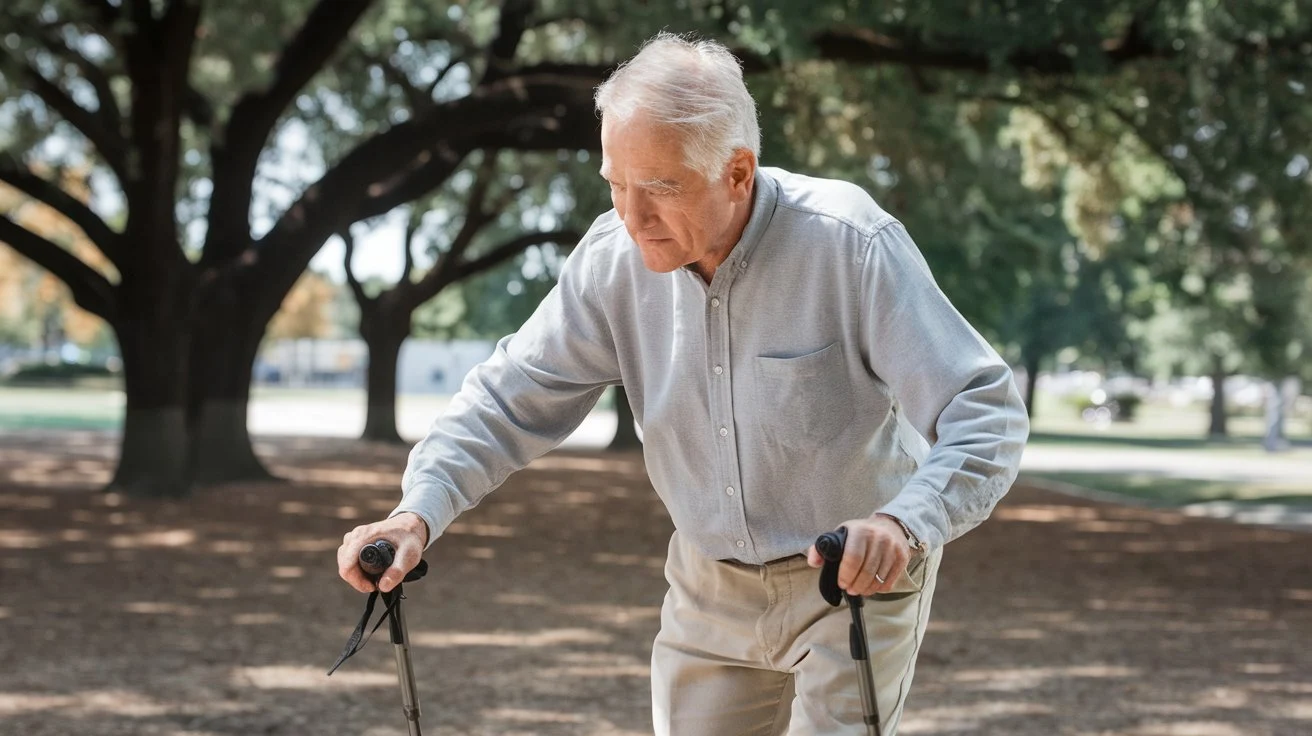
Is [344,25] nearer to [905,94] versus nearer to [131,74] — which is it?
[131,74]

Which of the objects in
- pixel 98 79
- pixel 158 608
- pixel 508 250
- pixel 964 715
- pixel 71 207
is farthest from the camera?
pixel 508 250

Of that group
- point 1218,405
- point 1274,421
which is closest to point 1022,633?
point 1274,421

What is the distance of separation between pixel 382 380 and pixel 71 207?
12483 mm

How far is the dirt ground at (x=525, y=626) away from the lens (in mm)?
Result: 6648

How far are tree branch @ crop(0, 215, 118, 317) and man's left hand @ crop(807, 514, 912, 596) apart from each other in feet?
49.4

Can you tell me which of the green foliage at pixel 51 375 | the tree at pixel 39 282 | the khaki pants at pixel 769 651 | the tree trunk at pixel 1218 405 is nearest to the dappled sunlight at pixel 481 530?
the tree at pixel 39 282

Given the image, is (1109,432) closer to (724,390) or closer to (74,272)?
(74,272)

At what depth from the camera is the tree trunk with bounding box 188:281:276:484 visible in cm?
1712

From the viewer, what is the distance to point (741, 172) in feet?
8.41

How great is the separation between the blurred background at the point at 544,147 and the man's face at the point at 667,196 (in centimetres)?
461

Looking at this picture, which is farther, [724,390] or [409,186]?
[409,186]

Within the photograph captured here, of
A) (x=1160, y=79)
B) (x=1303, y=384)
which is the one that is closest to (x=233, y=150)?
(x=1160, y=79)

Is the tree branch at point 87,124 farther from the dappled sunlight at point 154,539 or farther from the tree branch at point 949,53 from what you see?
the tree branch at point 949,53

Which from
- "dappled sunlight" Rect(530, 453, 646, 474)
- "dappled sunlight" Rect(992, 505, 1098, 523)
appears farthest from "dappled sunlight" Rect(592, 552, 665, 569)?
"dappled sunlight" Rect(530, 453, 646, 474)
